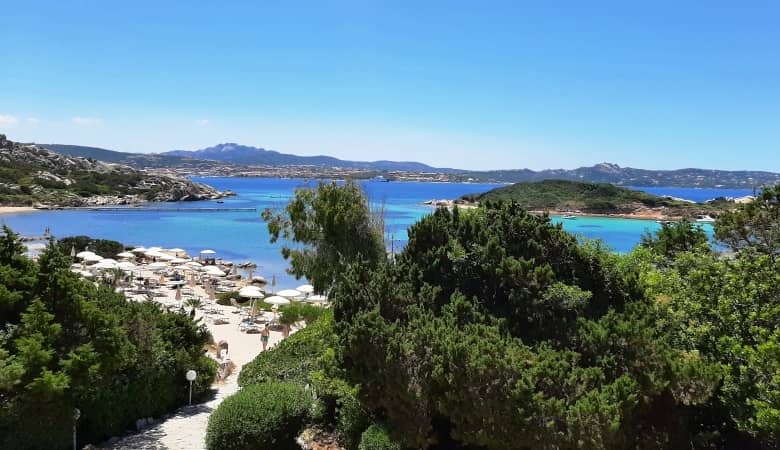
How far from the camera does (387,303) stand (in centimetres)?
884

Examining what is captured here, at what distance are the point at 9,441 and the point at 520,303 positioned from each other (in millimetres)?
8356

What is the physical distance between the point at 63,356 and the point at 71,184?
10419 centimetres

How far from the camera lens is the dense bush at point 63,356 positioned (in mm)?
8148

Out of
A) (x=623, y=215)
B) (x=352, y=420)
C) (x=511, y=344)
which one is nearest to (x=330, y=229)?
(x=352, y=420)

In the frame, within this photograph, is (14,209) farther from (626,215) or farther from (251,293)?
(626,215)

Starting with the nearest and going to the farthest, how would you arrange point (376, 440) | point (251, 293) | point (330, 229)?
point (376, 440) < point (330, 229) < point (251, 293)

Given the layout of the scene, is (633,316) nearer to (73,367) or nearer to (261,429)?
(261,429)

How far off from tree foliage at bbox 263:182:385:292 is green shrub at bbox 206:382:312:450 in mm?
11851

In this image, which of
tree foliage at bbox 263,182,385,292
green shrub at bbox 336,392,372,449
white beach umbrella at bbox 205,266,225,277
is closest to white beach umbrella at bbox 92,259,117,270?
white beach umbrella at bbox 205,266,225,277

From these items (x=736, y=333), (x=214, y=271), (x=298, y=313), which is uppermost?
(x=736, y=333)

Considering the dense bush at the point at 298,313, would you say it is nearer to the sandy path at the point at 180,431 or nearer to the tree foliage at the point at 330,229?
the tree foliage at the point at 330,229

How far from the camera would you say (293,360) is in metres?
13.6

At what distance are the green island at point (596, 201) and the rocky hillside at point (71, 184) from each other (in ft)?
195

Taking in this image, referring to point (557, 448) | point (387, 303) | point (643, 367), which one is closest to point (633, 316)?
point (643, 367)
